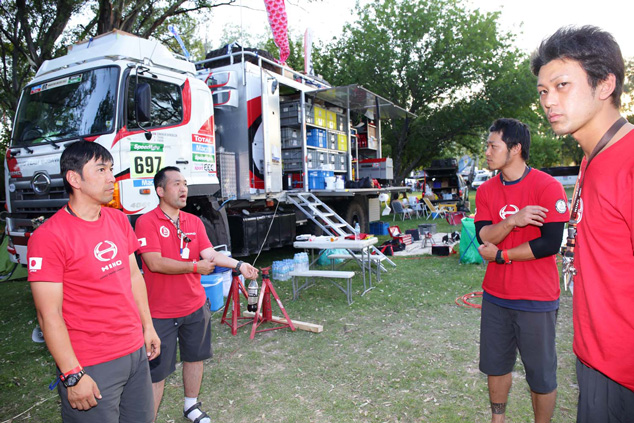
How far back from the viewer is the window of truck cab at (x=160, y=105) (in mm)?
5195

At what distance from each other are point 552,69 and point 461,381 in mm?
2774

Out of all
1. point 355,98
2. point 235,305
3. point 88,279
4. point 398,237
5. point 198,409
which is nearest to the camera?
point 88,279

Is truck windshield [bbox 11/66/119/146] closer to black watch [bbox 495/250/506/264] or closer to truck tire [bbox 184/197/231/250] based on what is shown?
truck tire [bbox 184/197/231/250]

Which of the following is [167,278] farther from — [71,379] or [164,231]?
[71,379]

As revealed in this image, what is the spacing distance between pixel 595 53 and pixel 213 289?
496 centimetres

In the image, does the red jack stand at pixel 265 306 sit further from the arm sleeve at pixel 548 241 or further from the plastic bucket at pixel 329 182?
the plastic bucket at pixel 329 182

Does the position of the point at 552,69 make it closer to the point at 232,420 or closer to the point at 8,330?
the point at 232,420

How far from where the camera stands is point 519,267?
236 centimetres

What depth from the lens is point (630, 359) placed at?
4.17 feet

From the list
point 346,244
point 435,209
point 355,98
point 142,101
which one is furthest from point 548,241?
point 435,209

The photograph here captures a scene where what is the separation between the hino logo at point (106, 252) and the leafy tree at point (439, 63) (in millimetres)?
16028

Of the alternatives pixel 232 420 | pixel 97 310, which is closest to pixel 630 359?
pixel 97 310

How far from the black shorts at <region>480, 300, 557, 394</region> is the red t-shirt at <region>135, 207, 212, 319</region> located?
1.88 metres

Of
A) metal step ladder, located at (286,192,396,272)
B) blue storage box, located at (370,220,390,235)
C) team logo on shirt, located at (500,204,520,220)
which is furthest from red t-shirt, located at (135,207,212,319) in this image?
blue storage box, located at (370,220,390,235)
